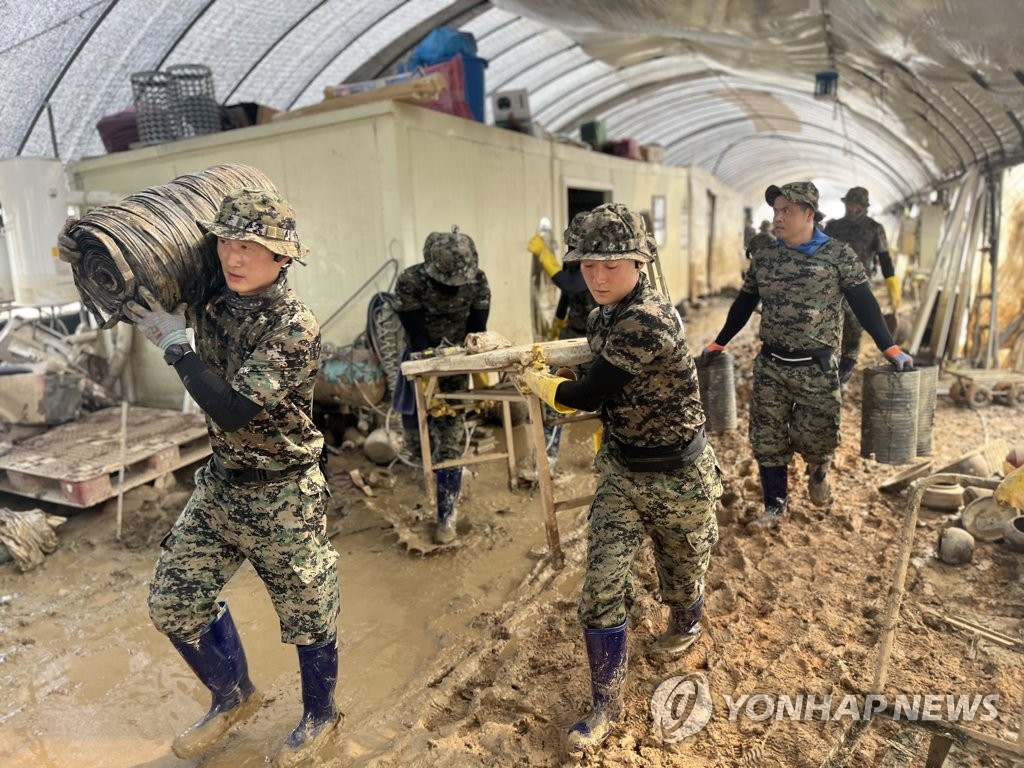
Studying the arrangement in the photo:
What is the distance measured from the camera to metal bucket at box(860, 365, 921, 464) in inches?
152

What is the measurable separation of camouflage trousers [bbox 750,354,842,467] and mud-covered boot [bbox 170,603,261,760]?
314cm

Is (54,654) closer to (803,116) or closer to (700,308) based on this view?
(700,308)

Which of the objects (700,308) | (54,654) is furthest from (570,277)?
(700,308)

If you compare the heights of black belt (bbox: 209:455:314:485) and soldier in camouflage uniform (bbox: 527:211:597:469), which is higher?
soldier in camouflage uniform (bbox: 527:211:597:469)

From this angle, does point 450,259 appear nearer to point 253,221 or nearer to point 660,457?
point 253,221

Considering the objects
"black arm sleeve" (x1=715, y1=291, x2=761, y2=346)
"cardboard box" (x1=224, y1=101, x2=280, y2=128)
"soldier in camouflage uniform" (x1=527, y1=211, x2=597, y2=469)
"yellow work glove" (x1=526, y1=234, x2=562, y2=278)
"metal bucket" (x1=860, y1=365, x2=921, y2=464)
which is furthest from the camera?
"cardboard box" (x1=224, y1=101, x2=280, y2=128)

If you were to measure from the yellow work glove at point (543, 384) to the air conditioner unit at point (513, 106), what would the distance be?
16.6 feet

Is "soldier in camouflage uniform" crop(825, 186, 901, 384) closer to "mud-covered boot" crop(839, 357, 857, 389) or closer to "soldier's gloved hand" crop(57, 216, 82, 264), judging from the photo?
"mud-covered boot" crop(839, 357, 857, 389)

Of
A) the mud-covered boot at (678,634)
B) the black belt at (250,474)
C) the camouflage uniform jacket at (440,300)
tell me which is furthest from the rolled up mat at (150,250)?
the mud-covered boot at (678,634)

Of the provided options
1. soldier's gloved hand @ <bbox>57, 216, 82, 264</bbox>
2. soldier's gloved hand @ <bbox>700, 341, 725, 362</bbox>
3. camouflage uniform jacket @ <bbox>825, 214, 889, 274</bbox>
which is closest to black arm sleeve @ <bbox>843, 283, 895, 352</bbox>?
soldier's gloved hand @ <bbox>700, 341, 725, 362</bbox>

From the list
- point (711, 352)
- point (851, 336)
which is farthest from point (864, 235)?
point (711, 352)

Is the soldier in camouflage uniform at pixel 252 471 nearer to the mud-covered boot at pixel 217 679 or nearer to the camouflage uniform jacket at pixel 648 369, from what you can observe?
the mud-covered boot at pixel 217 679

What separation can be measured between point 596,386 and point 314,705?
1.67 meters

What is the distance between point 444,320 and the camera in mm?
4254
